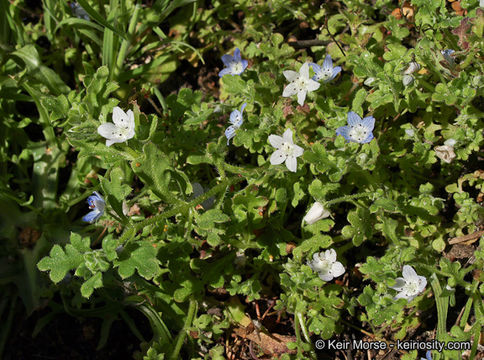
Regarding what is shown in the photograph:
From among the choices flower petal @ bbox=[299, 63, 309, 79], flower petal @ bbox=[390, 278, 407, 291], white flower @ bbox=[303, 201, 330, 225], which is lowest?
flower petal @ bbox=[390, 278, 407, 291]

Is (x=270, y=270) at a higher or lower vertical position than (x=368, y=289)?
lower

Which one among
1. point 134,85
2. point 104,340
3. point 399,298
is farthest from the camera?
point 134,85

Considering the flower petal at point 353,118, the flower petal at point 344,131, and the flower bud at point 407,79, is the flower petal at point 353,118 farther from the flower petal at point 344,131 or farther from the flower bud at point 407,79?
the flower bud at point 407,79

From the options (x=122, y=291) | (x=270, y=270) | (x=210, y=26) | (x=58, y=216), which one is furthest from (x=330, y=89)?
(x=58, y=216)

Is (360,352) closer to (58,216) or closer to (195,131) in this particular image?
(195,131)

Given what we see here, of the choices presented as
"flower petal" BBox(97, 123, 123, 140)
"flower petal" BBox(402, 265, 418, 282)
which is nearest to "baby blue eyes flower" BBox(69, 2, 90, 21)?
"flower petal" BBox(97, 123, 123, 140)

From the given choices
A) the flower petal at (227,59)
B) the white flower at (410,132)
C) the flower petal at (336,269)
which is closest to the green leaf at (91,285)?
the flower petal at (336,269)

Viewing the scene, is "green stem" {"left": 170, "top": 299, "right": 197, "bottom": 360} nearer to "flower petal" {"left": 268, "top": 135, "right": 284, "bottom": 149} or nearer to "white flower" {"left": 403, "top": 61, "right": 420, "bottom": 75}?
"flower petal" {"left": 268, "top": 135, "right": 284, "bottom": 149}

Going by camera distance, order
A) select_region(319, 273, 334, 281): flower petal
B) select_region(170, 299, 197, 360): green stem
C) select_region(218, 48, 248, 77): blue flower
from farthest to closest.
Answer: select_region(218, 48, 248, 77): blue flower, select_region(170, 299, 197, 360): green stem, select_region(319, 273, 334, 281): flower petal
